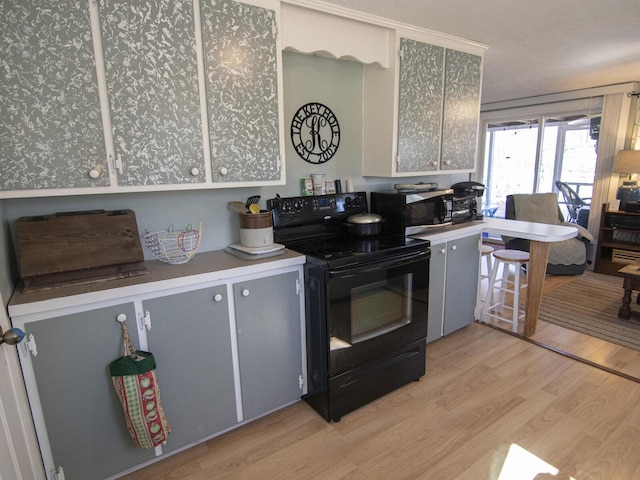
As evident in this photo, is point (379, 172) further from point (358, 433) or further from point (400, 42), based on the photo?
point (358, 433)

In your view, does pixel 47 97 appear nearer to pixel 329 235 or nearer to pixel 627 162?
pixel 329 235

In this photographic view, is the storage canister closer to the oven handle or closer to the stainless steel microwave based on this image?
the oven handle

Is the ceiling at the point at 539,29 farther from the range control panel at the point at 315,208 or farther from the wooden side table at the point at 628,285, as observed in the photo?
the wooden side table at the point at 628,285

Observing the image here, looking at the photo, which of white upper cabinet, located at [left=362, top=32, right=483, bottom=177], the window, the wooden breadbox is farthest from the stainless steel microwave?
the window

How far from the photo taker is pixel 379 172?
104 inches

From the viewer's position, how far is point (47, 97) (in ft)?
4.77

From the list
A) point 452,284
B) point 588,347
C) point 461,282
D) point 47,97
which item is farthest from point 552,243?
point 47,97

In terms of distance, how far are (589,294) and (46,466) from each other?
4656 millimetres

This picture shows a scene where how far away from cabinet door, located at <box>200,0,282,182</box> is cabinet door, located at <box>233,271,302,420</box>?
1.93ft

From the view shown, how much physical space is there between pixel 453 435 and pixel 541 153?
488 cm

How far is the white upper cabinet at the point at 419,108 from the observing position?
2498mm

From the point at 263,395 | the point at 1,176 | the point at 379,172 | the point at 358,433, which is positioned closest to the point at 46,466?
the point at 263,395

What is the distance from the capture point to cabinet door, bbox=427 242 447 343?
8.67 ft

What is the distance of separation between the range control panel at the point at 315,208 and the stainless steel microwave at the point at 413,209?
137 millimetres
